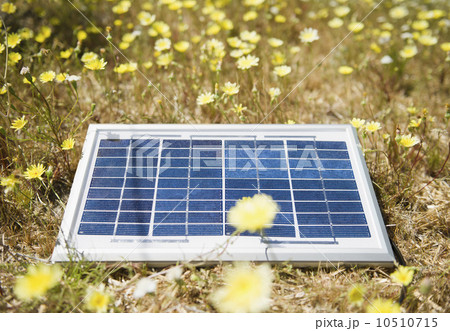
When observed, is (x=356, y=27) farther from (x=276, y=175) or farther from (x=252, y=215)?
(x=252, y=215)

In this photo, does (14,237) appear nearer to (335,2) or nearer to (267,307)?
(267,307)

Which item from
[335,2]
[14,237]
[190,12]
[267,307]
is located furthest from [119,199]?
[335,2]

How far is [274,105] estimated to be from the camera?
3.01m

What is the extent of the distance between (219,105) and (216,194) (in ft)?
3.29

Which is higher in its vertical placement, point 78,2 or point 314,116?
point 78,2

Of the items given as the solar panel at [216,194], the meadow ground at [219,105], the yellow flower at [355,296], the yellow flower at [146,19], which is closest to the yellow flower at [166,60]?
the meadow ground at [219,105]

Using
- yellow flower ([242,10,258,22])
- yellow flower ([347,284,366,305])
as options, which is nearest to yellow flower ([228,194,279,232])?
yellow flower ([347,284,366,305])

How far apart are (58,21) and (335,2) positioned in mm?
2949

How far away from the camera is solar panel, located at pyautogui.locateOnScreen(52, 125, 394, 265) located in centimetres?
176

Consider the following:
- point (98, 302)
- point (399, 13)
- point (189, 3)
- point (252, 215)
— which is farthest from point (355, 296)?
point (399, 13)

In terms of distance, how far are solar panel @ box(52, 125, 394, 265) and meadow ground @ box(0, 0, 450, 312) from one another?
15 centimetres

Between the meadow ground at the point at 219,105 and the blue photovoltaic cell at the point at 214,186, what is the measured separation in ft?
0.72

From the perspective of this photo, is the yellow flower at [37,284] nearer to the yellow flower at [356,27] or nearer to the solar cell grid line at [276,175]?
the solar cell grid line at [276,175]

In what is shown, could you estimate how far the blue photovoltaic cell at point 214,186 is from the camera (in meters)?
1.82
